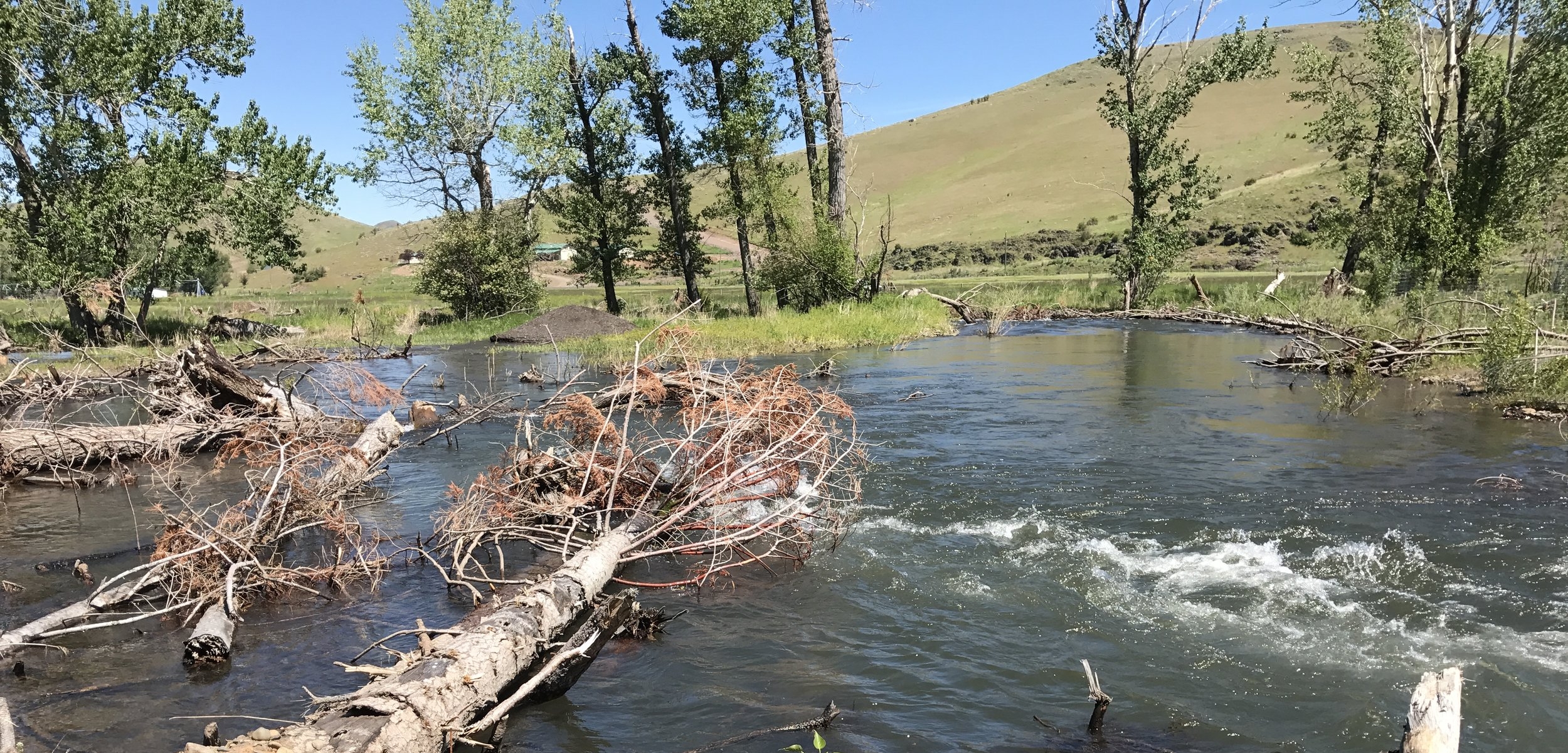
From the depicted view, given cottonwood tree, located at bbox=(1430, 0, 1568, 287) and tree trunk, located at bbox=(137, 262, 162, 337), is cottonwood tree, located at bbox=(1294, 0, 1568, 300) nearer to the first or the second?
cottonwood tree, located at bbox=(1430, 0, 1568, 287)

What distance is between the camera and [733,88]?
26578mm

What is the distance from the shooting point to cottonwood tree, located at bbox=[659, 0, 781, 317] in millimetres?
25234

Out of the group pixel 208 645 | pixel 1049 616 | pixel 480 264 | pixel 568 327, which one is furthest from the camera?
pixel 480 264

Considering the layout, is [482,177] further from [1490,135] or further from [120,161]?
[1490,135]

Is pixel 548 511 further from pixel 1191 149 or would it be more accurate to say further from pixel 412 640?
pixel 1191 149

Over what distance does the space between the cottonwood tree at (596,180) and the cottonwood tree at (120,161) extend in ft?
29.0

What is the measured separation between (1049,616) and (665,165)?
82.4 ft

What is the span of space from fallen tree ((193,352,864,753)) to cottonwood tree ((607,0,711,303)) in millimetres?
20297

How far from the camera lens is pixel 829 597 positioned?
6.27m

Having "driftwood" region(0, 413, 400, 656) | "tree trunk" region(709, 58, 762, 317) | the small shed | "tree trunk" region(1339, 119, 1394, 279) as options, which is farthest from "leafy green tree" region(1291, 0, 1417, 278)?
the small shed

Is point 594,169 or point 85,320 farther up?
point 594,169

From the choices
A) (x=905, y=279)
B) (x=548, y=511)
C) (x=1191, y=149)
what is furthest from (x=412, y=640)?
(x=1191, y=149)

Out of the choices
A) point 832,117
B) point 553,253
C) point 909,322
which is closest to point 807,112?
point 832,117

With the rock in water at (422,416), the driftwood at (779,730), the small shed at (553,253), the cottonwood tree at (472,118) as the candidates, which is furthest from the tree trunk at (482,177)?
the small shed at (553,253)
